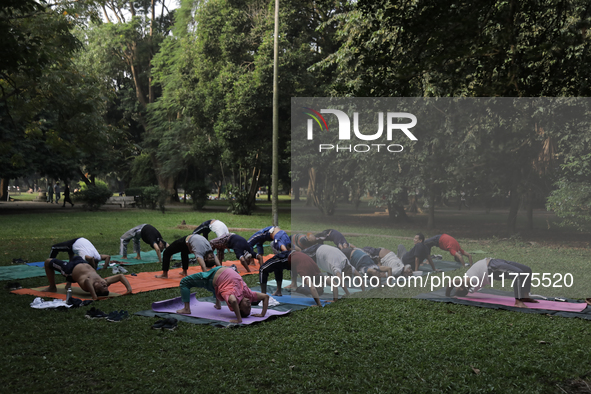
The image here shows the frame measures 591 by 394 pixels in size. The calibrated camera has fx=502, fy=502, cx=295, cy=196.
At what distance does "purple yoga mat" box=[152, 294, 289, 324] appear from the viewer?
662 cm

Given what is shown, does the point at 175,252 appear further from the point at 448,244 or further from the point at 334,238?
the point at 448,244

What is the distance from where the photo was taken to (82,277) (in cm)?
779

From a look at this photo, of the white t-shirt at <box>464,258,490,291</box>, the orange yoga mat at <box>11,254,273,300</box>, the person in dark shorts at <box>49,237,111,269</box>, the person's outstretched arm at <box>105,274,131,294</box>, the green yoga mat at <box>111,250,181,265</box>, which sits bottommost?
the orange yoga mat at <box>11,254,273,300</box>

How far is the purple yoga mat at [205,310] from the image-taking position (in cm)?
662

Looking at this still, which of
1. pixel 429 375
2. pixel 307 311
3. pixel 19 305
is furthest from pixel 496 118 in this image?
pixel 19 305

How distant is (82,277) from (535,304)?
6974mm

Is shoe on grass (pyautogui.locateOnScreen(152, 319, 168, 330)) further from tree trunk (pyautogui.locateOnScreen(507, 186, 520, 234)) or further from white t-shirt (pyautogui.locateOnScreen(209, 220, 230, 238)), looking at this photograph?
tree trunk (pyautogui.locateOnScreen(507, 186, 520, 234))

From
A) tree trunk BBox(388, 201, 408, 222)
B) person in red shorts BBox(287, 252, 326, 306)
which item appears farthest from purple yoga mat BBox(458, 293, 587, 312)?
person in red shorts BBox(287, 252, 326, 306)

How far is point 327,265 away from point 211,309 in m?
1.92

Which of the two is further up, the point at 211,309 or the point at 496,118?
the point at 496,118

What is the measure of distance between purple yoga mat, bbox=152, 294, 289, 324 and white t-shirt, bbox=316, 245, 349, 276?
3.98ft

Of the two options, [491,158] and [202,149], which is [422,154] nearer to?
[491,158]

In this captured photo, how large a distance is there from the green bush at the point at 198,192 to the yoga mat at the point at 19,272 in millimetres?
20195

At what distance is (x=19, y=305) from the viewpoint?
7.21 m
